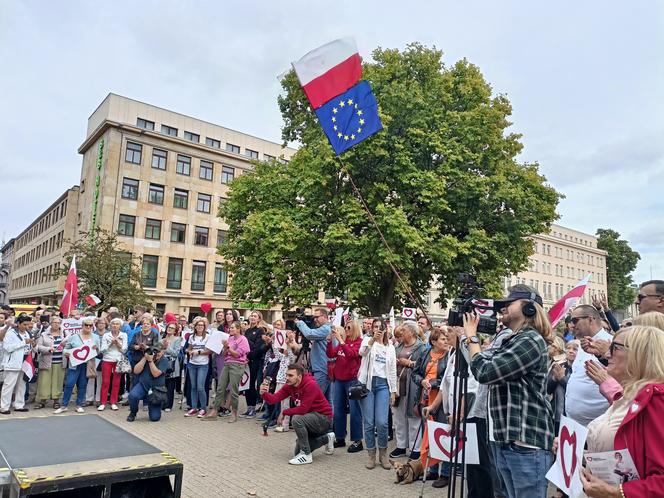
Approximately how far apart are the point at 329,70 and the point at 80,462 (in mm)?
7941

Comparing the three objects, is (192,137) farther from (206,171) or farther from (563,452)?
(563,452)

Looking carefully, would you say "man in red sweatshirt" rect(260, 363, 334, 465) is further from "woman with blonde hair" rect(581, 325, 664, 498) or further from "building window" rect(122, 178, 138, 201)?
"building window" rect(122, 178, 138, 201)

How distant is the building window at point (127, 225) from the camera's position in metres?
41.3

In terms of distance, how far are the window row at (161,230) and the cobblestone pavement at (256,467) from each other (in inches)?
1210

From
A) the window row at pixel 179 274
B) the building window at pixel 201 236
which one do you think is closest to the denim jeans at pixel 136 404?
the window row at pixel 179 274

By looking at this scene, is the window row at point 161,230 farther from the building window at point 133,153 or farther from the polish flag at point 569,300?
the polish flag at point 569,300

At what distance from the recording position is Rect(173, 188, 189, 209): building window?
4472 cm

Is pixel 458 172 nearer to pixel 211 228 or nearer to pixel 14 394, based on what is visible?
pixel 14 394

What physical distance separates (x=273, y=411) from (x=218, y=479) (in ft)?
11.8

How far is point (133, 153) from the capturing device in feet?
139

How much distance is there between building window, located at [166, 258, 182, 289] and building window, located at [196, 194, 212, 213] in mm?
5229

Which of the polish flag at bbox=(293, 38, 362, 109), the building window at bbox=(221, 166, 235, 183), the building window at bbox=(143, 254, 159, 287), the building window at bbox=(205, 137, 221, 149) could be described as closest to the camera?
the polish flag at bbox=(293, 38, 362, 109)

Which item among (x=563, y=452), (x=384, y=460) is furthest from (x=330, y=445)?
(x=563, y=452)

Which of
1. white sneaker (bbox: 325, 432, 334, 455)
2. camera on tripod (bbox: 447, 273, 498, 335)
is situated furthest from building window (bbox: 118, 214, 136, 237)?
camera on tripod (bbox: 447, 273, 498, 335)
